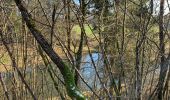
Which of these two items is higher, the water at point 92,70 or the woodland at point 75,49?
the woodland at point 75,49

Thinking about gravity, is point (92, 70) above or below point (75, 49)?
below

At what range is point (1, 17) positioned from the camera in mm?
3053

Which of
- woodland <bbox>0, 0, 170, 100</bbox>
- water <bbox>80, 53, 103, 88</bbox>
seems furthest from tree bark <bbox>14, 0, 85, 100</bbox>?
water <bbox>80, 53, 103, 88</bbox>

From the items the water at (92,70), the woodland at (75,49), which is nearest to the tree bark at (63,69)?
the woodland at (75,49)

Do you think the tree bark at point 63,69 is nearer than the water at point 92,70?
Yes

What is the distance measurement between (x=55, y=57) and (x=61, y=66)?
37 mm

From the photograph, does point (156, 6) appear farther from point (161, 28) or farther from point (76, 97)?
point (76, 97)

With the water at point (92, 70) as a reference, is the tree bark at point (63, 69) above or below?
above

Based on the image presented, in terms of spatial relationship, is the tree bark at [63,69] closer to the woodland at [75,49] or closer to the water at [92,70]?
the woodland at [75,49]

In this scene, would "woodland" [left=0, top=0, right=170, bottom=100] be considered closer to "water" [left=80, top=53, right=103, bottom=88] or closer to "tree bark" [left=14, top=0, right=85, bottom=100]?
"tree bark" [left=14, top=0, right=85, bottom=100]

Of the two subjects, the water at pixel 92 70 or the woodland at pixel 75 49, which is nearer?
the woodland at pixel 75 49

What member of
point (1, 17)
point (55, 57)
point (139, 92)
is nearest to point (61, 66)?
point (55, 57)

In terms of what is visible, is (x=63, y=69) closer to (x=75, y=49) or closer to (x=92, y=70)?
(x=75, y=49)

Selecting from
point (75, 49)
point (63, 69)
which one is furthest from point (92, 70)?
point (63, 69)
